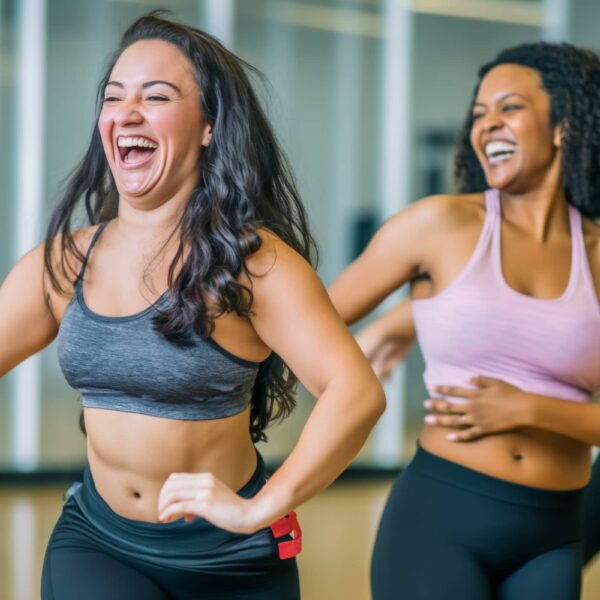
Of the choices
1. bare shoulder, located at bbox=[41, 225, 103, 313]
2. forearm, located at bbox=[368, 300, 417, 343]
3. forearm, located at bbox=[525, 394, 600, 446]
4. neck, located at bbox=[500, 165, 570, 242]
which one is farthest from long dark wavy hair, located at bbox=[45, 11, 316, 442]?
forearm, located at bbox=[368, 300, 417, 343]

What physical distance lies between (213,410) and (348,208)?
15.4 ft

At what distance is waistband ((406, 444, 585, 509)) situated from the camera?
2096 mm

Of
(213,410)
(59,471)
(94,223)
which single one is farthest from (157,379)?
(59,471)

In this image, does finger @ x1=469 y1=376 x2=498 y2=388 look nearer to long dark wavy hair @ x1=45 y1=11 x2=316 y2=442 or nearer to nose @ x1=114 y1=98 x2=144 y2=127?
long dark wavy hair @ x1=45 y1=11 x2=316 y2=442

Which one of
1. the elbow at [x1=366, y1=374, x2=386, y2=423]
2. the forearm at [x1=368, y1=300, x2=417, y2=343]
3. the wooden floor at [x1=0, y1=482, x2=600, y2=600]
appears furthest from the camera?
the wooden floor at [x1=0, y1=482, x2=600, y2=600]

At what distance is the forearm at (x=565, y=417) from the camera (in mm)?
2078

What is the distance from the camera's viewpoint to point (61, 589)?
1.61 metres

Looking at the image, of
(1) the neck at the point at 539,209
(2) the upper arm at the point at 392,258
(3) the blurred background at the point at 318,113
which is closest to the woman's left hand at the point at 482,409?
(2) the upper arm at the point at 392,258

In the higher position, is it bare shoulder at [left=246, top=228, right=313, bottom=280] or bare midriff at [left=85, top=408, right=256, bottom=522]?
bare shoulder at [left=246, top=228, right=313, bottom=280]

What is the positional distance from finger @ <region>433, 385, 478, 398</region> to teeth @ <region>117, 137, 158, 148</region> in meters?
0.78

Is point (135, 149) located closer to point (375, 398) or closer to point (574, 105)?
point (375, 398)

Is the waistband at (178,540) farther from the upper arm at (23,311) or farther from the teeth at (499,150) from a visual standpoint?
the teeth at (499,150)

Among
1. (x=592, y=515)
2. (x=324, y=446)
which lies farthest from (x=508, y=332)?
(x=324, y=446)

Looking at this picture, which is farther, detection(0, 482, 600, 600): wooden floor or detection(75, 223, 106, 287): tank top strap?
detection(0, 482, 600, 600): wooden floor
